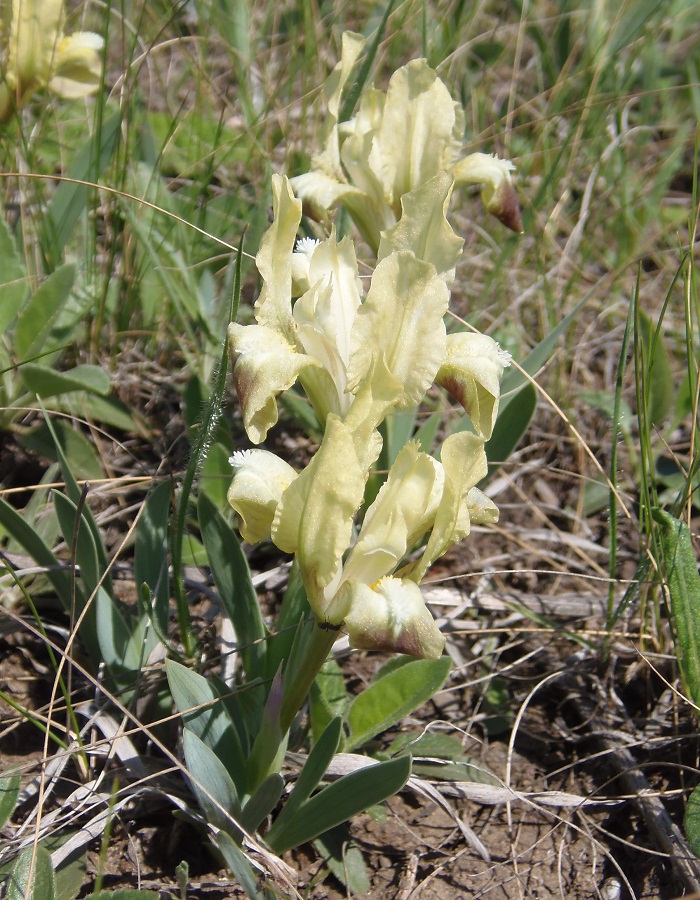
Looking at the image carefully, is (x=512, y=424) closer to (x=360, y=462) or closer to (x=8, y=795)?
(x=360, y=462)

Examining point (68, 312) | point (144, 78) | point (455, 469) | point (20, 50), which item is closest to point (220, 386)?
point (455, 469)

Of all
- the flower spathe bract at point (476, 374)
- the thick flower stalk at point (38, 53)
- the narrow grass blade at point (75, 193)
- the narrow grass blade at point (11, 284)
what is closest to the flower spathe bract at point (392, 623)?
the flower spathe bract at point (476, 374)

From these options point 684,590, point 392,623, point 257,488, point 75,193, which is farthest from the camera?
point 75,193

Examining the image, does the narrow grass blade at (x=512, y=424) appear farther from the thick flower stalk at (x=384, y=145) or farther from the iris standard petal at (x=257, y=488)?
the iris standard petal at (x=257, y=488)

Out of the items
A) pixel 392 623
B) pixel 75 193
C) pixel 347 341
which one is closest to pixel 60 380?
pixel 75 193

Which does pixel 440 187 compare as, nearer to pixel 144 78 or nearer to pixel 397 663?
pixel 397 663
